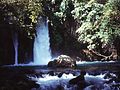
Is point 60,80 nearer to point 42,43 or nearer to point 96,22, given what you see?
point 96,22

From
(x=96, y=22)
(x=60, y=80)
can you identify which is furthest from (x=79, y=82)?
(x=96, y=22)

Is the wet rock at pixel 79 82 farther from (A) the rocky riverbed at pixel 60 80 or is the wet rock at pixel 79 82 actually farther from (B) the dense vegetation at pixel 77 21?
(B) the dense vegetation at pixel 77 21

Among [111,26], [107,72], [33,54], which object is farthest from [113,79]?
[33,54]

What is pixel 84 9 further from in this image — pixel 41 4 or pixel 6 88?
pixel 6 88

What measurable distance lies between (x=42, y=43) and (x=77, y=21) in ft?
11.2

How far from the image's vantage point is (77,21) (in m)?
30.3

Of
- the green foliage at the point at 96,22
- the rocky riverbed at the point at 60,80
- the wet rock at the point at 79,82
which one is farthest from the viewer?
the green foliage at the point at 96,22

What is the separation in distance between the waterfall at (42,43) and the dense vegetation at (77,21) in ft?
1.81

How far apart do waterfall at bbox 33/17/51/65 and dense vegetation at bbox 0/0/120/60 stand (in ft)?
1.81

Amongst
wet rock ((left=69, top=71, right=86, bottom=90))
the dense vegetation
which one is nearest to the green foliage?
the dense vegetation

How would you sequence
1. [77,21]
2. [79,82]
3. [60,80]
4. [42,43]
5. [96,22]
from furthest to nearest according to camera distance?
[42,43], [77,21], [96,22], [60,80], [79,82]

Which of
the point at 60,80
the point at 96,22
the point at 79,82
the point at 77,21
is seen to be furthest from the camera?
the point at 77,21

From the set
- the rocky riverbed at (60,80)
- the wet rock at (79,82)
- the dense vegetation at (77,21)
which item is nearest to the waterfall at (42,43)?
the dense vegetation at (77,21)

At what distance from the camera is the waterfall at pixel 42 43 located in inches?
1205
